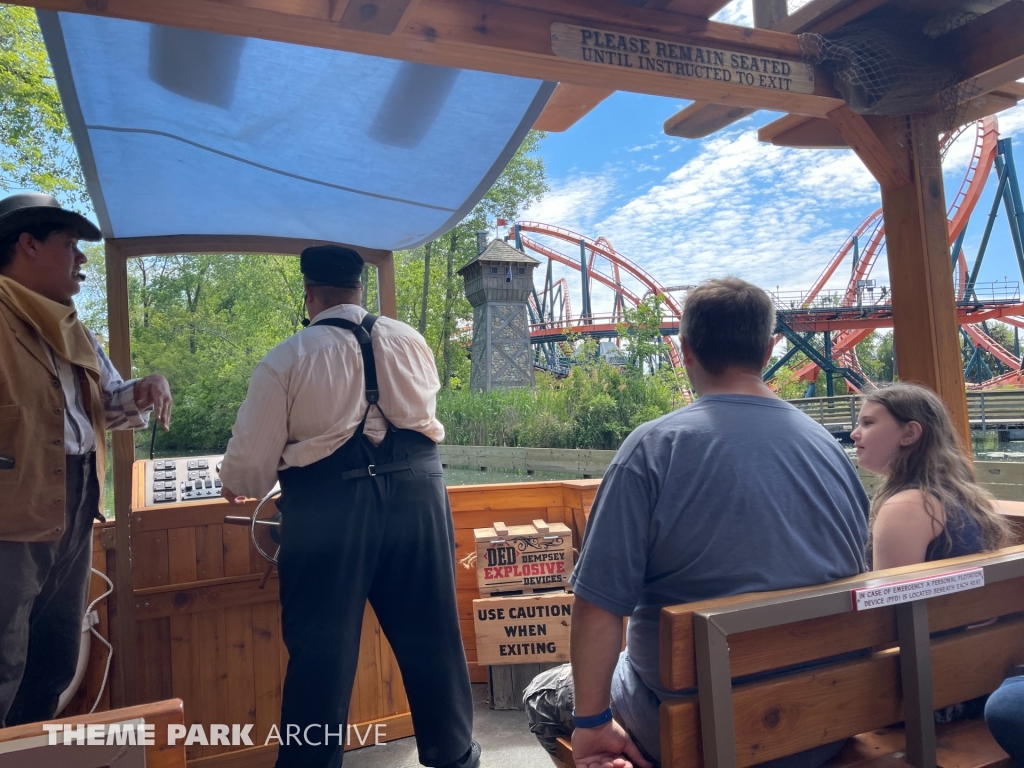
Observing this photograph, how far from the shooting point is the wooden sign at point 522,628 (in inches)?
121

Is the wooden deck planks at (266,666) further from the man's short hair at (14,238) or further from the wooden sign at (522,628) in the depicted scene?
the man's short hair at (14,238)

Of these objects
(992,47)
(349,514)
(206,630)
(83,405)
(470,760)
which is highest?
(992,47)

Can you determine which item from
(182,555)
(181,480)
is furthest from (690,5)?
(182,555)

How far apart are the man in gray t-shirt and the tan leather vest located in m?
1.31

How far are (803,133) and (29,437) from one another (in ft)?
10.8

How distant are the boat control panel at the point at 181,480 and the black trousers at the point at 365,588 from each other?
0.78m

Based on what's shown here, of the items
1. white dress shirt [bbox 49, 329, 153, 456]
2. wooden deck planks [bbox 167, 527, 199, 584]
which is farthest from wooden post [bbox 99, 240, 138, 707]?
white dress shirt [bbox 49, 329, 153, 456]

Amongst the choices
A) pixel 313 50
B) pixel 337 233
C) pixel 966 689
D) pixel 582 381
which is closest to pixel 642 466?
pixel 966 689

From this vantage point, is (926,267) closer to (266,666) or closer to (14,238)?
(266,666)

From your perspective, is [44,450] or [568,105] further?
[568,105]

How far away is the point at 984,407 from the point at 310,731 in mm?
18765

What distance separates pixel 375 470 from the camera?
6.55ft

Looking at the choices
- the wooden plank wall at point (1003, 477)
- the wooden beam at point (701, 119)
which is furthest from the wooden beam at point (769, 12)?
Answer: the wooden plank wall at point (1003, 477)

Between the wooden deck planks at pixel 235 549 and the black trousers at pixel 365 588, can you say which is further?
the wooden deck planks at pixel 235 549
